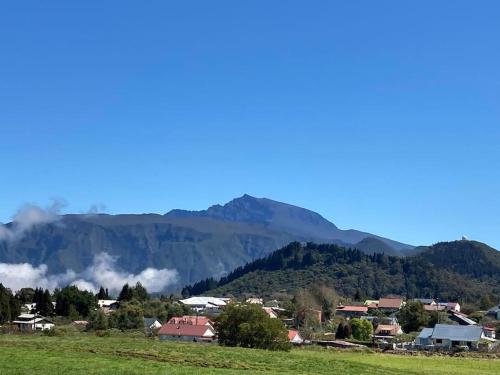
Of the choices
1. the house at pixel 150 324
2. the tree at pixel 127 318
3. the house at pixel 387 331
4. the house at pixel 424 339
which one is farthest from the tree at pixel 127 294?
the house at pixel 424 339

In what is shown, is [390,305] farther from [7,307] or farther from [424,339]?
[7,307]

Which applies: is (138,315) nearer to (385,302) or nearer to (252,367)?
(252,367)

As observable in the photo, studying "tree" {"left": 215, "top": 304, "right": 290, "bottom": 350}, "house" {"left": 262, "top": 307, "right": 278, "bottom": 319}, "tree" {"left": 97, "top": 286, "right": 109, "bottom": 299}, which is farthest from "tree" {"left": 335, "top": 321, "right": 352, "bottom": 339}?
"tree" {"left": 97, "top": 286, "right": 109, "bottom": 299}

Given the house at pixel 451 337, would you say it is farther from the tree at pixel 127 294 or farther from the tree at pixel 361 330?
the tree at pixel 127 294

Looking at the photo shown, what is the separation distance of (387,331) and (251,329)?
175ft

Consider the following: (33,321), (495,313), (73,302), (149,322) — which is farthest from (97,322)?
(495,313)

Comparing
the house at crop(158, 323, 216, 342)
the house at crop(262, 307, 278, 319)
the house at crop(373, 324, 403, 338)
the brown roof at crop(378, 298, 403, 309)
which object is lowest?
the house at crop(158, 323, 216, 342)

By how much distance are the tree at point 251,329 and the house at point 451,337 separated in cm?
3371

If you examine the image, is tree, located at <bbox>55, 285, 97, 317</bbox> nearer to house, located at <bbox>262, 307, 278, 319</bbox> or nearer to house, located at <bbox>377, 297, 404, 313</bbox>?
house, located at <bbox>262, 307, 278, 319</bbox>

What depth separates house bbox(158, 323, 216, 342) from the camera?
91125 millimetres

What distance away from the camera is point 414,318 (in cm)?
11344

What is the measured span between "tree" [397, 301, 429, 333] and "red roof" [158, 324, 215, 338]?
38.8 metres

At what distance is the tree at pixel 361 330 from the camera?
98.3 meters

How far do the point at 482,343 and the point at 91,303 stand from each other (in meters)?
70.4
